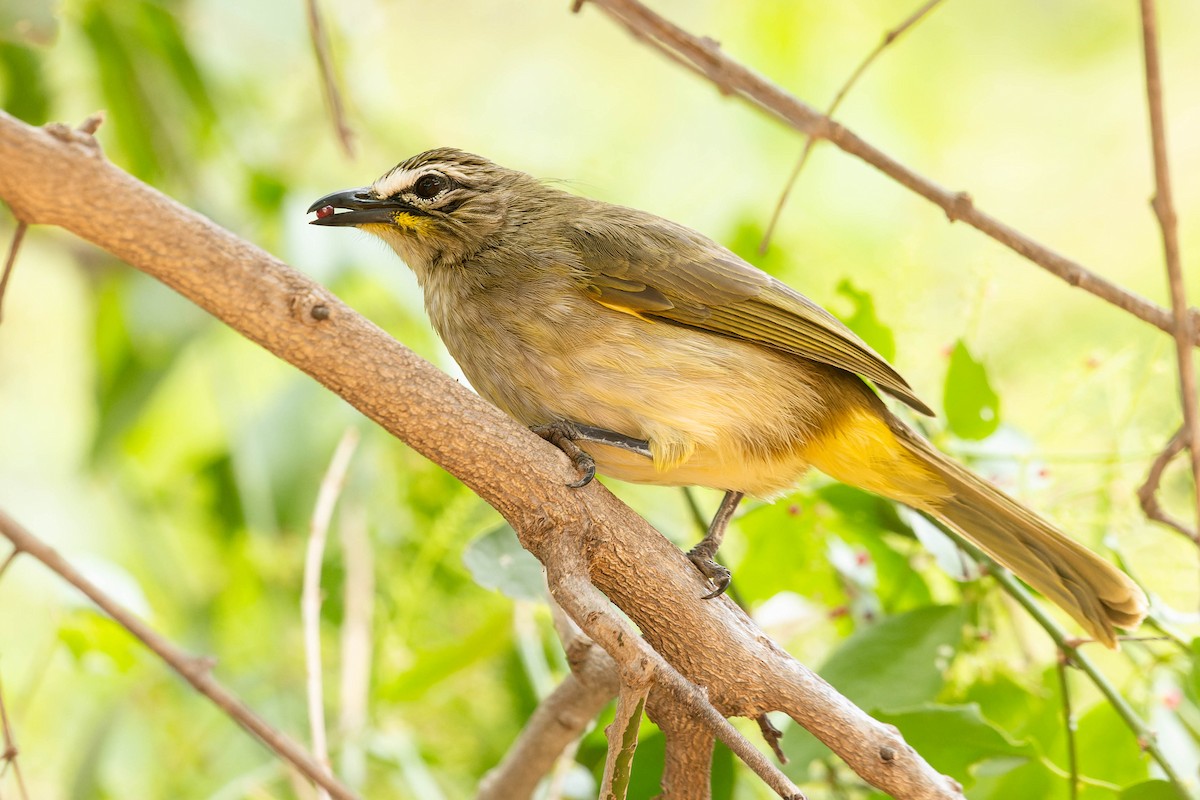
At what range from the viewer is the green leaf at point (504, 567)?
8.58 feet

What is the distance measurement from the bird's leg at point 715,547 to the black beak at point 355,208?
1.12 m

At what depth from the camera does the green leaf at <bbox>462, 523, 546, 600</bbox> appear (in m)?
2.62

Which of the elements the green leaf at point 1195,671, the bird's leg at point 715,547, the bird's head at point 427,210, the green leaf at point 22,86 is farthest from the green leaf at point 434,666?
the green leaf at point 22,86

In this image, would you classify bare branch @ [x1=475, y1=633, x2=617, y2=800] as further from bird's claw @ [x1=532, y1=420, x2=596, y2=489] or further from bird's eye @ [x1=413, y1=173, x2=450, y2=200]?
bird's eye @ [x1=413, y1=173, x2=450, y2=200]

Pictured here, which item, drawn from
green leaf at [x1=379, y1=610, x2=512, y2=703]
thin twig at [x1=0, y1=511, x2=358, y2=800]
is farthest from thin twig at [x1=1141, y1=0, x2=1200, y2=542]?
green leaf at [x1=379, y1=610, x2=512, y2=703]

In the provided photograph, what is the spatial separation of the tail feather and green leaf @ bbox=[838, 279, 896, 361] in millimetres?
225

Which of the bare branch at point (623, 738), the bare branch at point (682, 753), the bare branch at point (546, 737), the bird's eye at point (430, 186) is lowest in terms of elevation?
the bare branch at point (623, 738)

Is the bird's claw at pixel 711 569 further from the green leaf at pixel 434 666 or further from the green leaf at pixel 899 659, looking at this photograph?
the green leaf at pixel 434 666

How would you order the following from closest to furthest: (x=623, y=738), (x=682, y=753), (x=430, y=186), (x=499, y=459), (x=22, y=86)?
(x=623, y=738) < (x=499, y=459) < (x=682, y=753) < (x=430, y=186) < (x=22, y=86)

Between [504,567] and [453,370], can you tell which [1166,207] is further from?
[453,370]

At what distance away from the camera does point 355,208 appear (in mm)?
3053

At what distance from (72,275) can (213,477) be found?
1.65m

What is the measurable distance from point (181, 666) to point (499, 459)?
633 millimetres

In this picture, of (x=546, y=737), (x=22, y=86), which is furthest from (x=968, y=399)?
(x=22, y=86)
